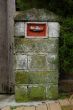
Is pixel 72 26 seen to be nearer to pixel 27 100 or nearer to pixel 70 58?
pixel 70 58

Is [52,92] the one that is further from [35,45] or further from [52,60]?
[35,45]

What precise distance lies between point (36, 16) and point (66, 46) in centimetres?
72

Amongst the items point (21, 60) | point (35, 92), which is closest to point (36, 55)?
point (21, 60)

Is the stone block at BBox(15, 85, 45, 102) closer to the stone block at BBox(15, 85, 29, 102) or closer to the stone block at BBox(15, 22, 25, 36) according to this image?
the stone block at BBox(15, 85, 29, 102)

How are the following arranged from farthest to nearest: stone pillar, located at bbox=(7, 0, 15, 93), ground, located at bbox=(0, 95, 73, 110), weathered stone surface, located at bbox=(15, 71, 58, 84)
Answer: stone pillar, located at bbox=(7, 0, 15, 93)
weathered stone surface, located at bbox=(15, 71, 58, 84)
ground, located at bbox=(0, 95, 73, 110)

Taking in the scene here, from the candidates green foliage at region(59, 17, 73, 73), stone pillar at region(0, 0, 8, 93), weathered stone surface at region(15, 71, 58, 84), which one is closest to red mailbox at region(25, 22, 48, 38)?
green foliage at region(59, 17, 73, 73)

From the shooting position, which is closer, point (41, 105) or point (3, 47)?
point (41, 105)

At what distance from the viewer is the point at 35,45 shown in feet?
19.2

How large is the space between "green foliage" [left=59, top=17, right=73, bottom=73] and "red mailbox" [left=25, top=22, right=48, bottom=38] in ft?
1.01

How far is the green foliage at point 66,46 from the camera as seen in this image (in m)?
5.79

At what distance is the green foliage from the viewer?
5789 mm

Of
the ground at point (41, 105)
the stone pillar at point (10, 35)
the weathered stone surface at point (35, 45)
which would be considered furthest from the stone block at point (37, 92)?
the stone pillar at point (10, 35)

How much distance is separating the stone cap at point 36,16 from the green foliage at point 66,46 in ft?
0.68

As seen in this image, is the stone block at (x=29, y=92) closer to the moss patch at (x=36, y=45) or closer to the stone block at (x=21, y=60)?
the stone block at (x=21, y=60)
